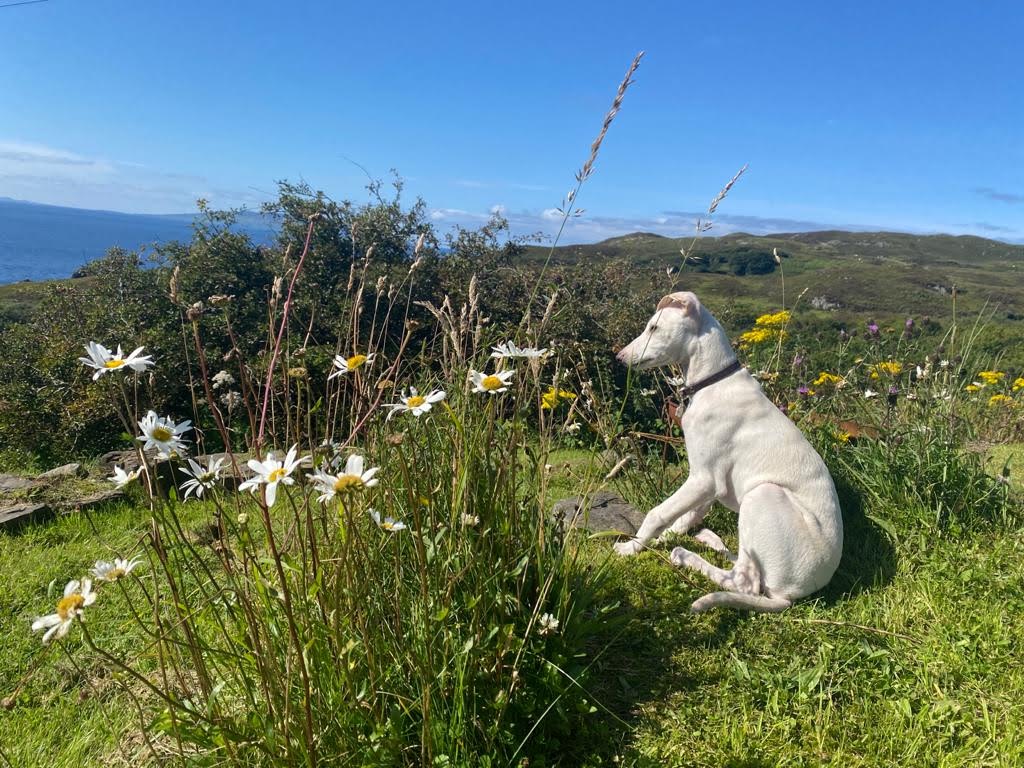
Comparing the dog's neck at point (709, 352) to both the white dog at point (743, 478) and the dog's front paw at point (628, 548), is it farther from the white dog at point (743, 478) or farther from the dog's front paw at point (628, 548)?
the dog's front paw at point (628, 548)

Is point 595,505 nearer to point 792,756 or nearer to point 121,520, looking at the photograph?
point 792,756

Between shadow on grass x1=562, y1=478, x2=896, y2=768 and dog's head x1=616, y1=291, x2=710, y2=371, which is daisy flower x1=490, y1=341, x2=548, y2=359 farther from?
dog's head x1=616, y1=291, x2=710, y2=371

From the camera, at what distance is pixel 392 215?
35.9 feet

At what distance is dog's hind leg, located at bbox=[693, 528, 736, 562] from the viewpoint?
12.5 ft

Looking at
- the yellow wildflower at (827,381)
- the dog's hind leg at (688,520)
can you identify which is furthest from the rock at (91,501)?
the yellow wildflower at (827,381)

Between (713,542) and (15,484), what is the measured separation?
6.24 m

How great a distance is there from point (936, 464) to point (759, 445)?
1440 mm

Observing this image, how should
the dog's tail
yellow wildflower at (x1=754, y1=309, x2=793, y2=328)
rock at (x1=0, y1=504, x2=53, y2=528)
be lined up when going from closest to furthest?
the dog's tail
rock at (x1=0, y1=504, x2=53, y2=528)
yellow wildflower at (x1=754, y1=309, x2=793, y2=328)

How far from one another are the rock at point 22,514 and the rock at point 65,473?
0.87 metres

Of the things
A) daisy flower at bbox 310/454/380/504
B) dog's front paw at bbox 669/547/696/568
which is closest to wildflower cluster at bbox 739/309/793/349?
dog's front paw at bbox 669/547/696/568

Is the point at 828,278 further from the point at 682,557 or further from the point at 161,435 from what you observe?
the point at 161,435

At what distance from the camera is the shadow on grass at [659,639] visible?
232cm

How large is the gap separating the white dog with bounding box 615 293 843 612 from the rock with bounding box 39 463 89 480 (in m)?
5.55

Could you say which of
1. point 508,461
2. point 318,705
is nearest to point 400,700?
point 318,705
